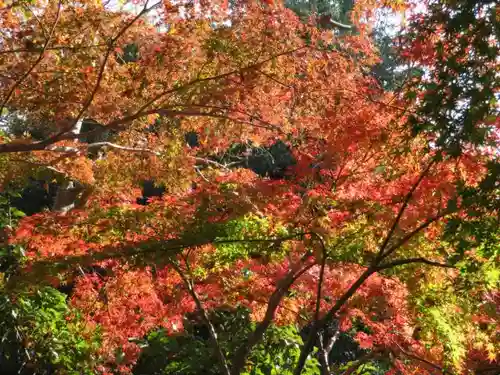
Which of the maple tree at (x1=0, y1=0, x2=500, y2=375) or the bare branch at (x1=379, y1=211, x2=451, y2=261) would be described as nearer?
the maple tree at (x1=0, y1=0, x2=500, y2=375)

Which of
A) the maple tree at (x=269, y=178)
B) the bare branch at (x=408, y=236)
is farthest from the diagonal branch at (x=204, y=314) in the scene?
the bare branch at (x=408, y=236)

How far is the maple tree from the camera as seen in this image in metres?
4.13

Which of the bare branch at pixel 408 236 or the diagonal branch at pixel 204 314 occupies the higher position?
the bare branch at pixel 408 236

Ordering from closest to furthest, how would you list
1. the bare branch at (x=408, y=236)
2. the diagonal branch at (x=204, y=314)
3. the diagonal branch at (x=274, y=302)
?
the bare branch at (x=408, y=236)
the diagonal branch at (x=274, y=302)
the diagonal branch at (x=204, y=314)

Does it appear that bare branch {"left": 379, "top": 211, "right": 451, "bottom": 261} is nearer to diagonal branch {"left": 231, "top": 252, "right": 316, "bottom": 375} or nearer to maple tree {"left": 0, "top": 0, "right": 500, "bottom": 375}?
maple tree {"left": 0, "top": 0, "right": 500, "bottom": 375}

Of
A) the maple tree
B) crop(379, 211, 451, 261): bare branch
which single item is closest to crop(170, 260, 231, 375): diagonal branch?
the maple tree

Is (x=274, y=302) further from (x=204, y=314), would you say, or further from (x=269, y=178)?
(x=269, y=178)

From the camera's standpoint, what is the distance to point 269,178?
19.4 ft

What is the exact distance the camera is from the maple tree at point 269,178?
4.13 meters

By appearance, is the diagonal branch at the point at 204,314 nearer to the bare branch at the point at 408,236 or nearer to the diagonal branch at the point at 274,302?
the diagonal branch at the point at 274,302

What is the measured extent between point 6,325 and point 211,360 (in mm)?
2926

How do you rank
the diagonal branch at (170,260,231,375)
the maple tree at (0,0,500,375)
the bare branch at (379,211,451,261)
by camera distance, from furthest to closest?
the diagonal branch at (170,260,231,375)
the bare branch at (379,211,451,261)
the maple tree at (0,0,500,375)

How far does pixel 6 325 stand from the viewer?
6832 mm

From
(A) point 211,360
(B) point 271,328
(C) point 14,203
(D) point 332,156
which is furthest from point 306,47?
(C) point 14,203
